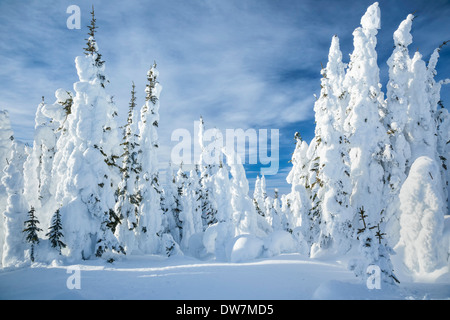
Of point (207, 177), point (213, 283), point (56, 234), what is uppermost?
point (207, 177)

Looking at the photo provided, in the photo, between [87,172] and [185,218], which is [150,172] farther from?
→ [185,218]

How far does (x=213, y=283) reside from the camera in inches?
352

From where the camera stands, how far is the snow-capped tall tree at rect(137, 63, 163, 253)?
20469 millimetres

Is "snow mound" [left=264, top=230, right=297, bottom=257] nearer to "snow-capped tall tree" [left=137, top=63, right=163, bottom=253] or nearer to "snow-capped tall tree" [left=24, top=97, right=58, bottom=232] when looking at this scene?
"snow-capped tall tree" [left=137, top=63, right=163, bottom=253]

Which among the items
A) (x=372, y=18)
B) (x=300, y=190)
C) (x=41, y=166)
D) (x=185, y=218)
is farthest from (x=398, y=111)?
(x=41, y=166)

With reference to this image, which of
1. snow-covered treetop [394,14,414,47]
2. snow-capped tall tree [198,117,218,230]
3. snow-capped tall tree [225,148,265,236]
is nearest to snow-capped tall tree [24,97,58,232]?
snow-capped tall tree [198,117,218,230]

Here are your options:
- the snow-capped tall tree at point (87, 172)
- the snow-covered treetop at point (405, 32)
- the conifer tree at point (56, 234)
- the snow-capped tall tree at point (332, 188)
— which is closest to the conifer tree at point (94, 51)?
the snow-capped tall tree at point (87, 172)

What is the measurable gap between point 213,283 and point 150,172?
14.1 meters

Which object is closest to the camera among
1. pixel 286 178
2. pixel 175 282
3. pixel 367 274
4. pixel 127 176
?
pixel 367 274

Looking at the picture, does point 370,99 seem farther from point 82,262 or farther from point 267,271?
point 82,262

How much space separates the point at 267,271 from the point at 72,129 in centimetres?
1370

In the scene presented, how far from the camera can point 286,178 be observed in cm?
2553

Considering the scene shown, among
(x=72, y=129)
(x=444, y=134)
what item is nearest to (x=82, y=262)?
(x=72, y=129)

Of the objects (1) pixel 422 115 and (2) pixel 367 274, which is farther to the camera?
(1) pixel 422 115
